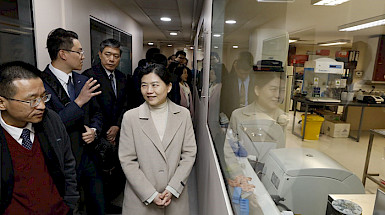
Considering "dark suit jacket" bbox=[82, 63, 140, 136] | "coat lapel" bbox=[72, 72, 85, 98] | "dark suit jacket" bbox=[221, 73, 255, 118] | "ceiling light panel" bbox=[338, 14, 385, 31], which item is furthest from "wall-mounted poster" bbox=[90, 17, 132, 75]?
"ceiling light panel" bbox=[338, 14, 385, 31]

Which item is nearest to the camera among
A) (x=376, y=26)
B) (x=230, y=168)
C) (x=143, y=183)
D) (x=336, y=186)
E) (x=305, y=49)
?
(x=376, y=26)

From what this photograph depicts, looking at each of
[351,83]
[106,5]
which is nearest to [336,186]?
[351,83]

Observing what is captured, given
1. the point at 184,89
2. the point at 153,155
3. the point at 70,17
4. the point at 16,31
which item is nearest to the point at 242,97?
the point at 153,155

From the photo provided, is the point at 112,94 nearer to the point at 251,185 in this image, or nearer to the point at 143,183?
the point at 143,183

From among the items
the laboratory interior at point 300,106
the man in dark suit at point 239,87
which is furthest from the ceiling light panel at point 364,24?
the man in dark suit at point 239,87

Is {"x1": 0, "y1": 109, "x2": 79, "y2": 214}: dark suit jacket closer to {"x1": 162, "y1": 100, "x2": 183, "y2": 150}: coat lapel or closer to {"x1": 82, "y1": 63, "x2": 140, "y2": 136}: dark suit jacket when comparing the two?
{"x1": 162, "y1": 100, "x2": 183, "y2": 150}: coat lapel

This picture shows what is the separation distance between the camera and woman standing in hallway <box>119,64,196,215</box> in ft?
5.25

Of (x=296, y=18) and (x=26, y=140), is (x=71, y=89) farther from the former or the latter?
(x=296, y=18)

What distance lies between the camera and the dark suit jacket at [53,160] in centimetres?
112

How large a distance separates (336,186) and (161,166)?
1.13 metres

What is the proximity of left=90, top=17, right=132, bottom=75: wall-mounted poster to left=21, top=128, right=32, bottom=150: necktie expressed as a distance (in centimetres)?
239

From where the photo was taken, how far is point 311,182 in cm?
77

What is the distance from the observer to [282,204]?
2.53 feet

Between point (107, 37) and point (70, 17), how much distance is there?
1.43 m
